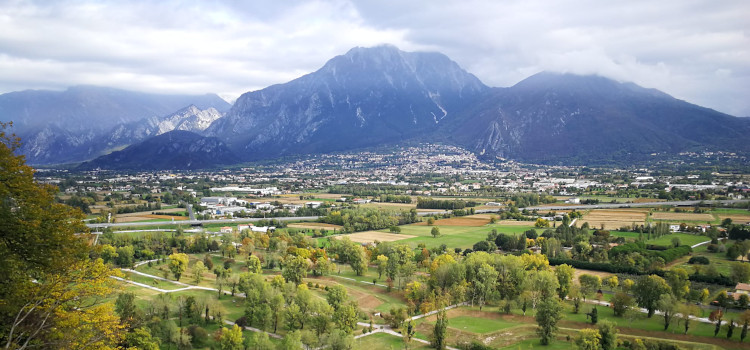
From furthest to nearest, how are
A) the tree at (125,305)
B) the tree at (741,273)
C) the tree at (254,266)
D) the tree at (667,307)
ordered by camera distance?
1. the tree at (254,266)
2. the tree at (741,273)
3. the tree at (667,307)
4. the tree at (125,305)

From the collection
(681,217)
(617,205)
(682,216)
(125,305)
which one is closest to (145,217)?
(125,305)

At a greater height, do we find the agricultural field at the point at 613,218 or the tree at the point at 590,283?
the agricultural field at the point at 613,218

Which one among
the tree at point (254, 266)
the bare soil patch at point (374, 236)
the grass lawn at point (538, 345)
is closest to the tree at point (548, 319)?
the grass lawn at point (538, 345)

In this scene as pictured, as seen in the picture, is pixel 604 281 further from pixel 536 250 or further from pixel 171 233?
pixel 171 233

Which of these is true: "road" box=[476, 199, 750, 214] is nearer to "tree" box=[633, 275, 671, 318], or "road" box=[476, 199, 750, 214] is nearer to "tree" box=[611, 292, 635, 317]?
"tree" box=[633, 275, 671, 318]

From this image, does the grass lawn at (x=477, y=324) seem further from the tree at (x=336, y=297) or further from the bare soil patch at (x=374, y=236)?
the bare soil patch at (x=374, y=236)

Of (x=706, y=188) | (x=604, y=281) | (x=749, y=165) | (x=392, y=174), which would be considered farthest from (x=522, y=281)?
(x=749, y=165)
